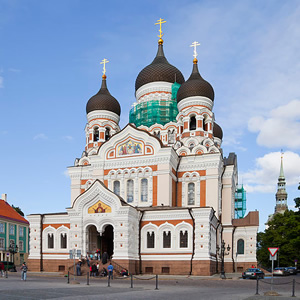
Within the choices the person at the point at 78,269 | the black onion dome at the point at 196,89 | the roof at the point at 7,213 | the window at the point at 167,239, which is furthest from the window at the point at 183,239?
the roof at the point at 7,213

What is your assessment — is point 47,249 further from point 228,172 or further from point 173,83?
point 173,83

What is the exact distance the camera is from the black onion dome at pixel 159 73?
47.2m

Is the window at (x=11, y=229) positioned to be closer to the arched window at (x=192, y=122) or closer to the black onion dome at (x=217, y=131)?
the arched window at (x=192, y=122)

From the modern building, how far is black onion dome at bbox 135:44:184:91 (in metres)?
23.7

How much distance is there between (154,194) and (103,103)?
550 inches

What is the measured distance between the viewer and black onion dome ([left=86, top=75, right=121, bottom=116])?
1781 inches

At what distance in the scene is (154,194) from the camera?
1425 inches

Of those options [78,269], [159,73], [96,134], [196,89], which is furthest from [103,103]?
[78,269]

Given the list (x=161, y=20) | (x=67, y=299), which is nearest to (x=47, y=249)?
(x=67, y=299)

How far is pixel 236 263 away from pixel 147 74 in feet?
76.0

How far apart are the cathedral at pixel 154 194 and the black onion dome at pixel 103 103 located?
11cm

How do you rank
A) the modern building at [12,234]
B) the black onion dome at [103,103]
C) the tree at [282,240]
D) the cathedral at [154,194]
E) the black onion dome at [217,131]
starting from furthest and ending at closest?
the black onion dome at [217,131] → the modern building at [12,234] → the tree at [282,240] → the black onion dome at [103,103] → the cathedral at [154,194]

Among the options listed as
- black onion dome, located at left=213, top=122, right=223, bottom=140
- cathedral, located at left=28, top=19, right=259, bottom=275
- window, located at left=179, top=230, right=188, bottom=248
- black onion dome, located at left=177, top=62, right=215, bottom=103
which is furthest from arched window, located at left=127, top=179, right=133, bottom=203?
black onion dome, located at left=213, top=122, right=223, bottom=140

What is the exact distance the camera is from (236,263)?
38594 mm
